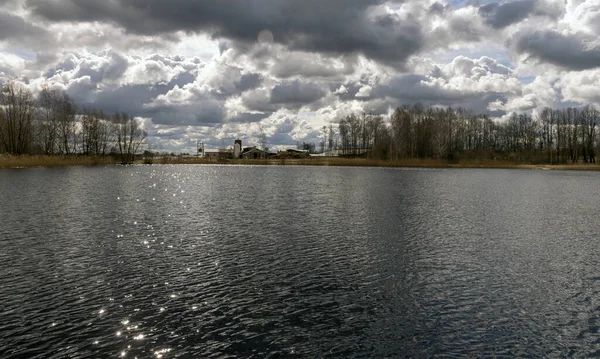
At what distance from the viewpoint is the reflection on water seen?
34.0ft

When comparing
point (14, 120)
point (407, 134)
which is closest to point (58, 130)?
point (14, 120)

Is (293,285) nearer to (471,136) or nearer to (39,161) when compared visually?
(39,161)

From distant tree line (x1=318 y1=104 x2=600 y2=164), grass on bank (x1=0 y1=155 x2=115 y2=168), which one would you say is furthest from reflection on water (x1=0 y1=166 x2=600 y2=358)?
distant tree line (x1=318 y1=104 x2=600 y2=164)

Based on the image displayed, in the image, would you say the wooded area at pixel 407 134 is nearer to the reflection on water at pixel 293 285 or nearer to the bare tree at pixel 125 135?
the bare tree at pixel 125 135

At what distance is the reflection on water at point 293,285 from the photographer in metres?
10.4

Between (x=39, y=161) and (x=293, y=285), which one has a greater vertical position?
(x=39, y=161)

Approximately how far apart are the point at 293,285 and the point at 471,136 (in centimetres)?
17400

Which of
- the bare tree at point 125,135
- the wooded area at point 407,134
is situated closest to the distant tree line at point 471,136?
the wooded area at point 407,134

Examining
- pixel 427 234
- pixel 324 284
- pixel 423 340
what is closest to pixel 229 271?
pixel 324 284

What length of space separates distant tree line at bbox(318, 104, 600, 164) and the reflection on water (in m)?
108

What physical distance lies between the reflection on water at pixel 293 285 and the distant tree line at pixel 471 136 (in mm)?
108329

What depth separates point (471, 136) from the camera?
171 m

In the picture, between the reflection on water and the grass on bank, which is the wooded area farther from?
the reflection on water

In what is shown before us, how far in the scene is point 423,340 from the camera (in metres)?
10.7
